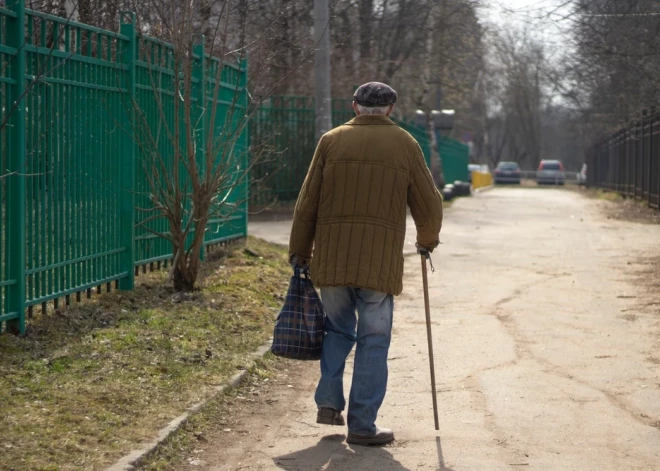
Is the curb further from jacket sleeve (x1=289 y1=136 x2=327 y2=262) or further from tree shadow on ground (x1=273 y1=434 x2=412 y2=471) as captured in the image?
jacket sleeve (x1=289 y1=136 x2=327 y2=262)

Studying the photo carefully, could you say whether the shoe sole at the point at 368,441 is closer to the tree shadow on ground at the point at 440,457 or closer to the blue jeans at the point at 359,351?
the blue jeans at the point at 359,351

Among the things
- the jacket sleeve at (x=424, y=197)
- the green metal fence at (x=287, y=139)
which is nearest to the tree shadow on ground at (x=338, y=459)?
the jacket sleeve at (x=424, y=197)

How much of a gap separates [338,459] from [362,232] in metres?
1.12

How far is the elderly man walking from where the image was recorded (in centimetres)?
534

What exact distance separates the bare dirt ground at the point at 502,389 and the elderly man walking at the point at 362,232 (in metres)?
0.33

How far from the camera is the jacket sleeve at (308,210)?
5457 mm

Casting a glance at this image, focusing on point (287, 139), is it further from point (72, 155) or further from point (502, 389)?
point (502, 389)

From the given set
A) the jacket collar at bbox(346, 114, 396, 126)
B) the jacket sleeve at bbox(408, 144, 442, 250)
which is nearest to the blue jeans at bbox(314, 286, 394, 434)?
the jacket sleeve at bbox(408, 144, 442, 250)

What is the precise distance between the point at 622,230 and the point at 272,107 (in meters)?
7.20

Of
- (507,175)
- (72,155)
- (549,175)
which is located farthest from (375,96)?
(549,175)

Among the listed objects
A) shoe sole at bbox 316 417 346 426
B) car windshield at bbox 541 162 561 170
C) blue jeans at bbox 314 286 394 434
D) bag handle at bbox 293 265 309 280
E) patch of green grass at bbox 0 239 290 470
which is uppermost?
car windshield at bbox 541 162 561 170

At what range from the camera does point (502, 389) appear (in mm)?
6789

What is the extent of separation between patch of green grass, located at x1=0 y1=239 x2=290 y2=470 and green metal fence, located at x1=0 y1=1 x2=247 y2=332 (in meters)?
0.33

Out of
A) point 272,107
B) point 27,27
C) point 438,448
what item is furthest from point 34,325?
point 272,107
